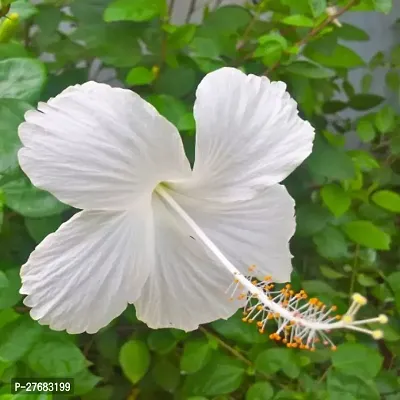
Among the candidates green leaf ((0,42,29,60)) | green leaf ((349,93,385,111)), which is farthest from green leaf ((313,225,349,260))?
green leaf ((0,42,29,60))

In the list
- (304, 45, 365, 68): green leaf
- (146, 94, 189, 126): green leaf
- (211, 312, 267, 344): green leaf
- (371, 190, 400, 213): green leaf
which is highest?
(304, 45, 365, 68): green leaf

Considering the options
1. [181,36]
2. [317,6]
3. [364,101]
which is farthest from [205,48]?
[364,101]

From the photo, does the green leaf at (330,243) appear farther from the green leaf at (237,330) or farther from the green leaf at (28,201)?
the green leaf at (28,201)

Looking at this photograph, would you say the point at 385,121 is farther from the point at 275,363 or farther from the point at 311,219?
the point at 275,363

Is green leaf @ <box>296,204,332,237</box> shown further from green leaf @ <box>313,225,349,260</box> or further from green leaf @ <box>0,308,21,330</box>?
green leaf @ <box>0,308,21,330</box>

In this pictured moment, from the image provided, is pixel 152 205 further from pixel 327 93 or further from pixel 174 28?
pixel 327 93
